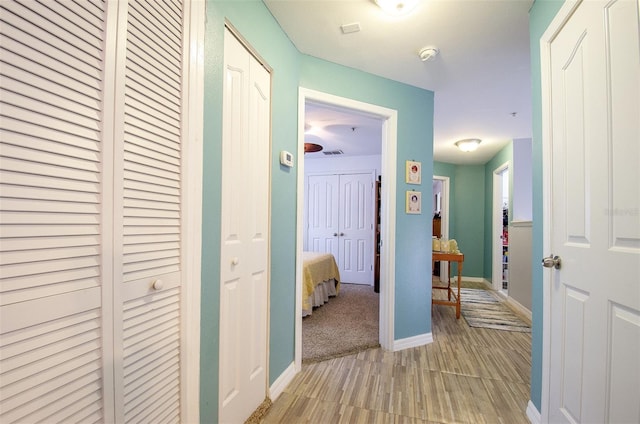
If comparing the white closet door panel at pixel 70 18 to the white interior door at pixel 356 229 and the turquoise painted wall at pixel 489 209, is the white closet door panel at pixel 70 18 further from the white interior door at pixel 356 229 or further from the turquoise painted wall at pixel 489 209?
the turquoise painted wall at pixel 489 209

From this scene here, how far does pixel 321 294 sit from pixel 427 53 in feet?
9.66

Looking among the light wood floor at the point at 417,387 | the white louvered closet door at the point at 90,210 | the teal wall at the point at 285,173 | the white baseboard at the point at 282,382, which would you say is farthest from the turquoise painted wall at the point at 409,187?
the white louvered closet door at the point at 90,210

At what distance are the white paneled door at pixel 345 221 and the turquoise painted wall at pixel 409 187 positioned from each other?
254cm

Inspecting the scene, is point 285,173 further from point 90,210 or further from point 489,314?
point 489,314

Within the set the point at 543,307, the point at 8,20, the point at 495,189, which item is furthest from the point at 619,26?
the point at 495,189

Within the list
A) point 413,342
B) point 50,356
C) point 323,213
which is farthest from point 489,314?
point 50,356

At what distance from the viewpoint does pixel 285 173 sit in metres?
1.89

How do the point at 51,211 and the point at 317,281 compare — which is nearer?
the point at 51,211

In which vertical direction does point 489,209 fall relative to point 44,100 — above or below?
below

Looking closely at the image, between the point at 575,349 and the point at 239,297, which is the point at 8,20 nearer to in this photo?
the point at 239,297

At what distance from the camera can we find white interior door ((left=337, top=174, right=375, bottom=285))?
5211 millimetres

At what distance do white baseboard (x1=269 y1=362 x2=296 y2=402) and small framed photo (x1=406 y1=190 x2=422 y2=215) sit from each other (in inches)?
63.2

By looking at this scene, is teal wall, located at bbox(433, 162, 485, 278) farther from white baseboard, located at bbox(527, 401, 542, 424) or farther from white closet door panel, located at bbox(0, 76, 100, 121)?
white closet door panel, located at bbox(0, 76, 100, 121)

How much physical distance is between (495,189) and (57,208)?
573 centimetres
